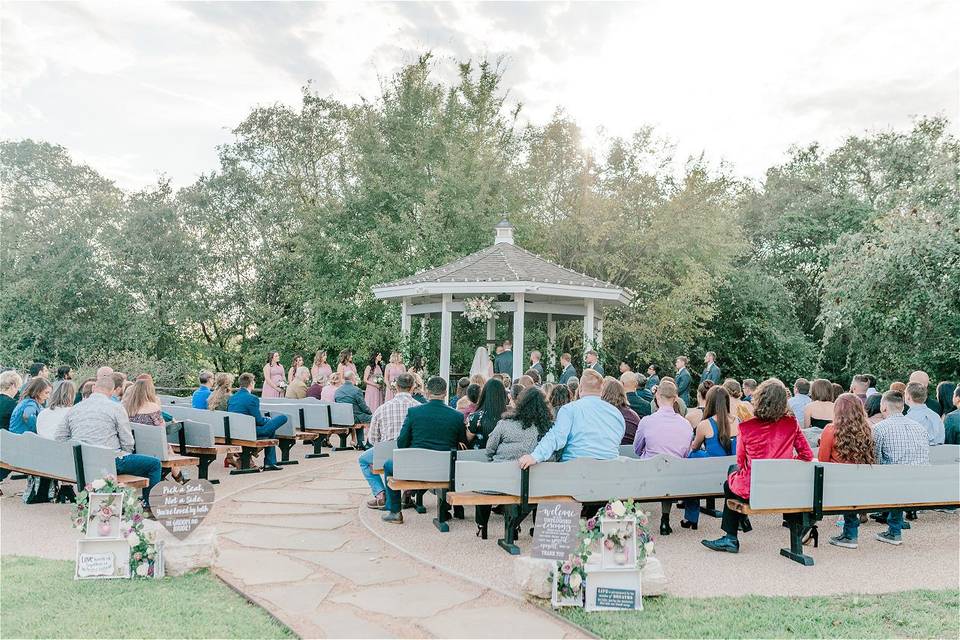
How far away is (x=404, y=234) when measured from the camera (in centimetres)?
2244

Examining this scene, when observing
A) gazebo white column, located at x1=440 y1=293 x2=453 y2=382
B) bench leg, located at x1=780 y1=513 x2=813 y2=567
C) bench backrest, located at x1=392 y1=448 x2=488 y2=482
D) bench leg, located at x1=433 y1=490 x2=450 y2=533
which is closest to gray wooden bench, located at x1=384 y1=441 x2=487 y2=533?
bench backrest, located at x1=392 y1=448 x2=488 y2=482

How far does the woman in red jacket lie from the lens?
5.77 meters

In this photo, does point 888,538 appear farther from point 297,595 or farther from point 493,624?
point 297,595

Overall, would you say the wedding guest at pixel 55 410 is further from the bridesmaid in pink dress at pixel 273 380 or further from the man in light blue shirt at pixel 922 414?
the man in light blue shirt at pixel 922 414

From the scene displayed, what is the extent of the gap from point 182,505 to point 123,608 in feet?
3.03

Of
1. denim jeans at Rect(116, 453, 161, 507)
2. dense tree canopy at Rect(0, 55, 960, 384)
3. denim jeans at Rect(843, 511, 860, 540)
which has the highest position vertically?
dense tree canopy at Rect(0, 55, 960, 384)

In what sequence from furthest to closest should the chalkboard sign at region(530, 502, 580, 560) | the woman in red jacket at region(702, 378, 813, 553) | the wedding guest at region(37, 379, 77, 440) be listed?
1. the wedding guest at region(37, 379, 77, 440)
2. the woman in red jacket at region(702, 378, 813, 553)
3. the chalkboard sign at region(530, 502, 580, 560)

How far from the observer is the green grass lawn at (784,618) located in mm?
4125

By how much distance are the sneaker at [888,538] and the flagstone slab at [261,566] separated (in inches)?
201

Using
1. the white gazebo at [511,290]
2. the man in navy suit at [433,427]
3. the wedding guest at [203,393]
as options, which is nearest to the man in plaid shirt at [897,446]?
the man in navy suit at [433,427]

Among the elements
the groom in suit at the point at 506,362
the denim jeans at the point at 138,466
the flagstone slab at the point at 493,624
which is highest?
the groom in suit at the point at 506,362

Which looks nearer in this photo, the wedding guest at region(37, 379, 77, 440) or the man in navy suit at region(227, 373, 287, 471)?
the wedding guest at region(37, 379, 77, 440)

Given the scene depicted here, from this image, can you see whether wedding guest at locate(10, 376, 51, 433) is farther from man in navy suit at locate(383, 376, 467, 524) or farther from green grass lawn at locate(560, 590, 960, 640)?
green grass lawn at locate(560, 590, 960, 640)

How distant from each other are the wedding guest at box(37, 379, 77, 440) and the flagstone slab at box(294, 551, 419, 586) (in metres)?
3.74
